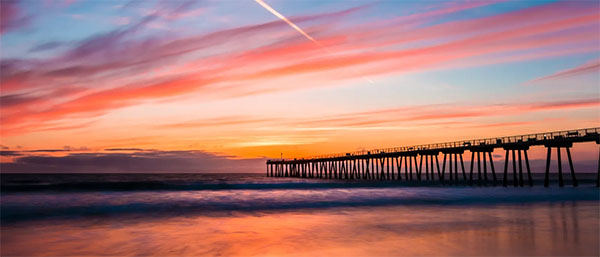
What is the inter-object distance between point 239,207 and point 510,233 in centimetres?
1443

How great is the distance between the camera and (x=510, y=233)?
13305mm

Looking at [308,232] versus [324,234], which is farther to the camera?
[308,232]

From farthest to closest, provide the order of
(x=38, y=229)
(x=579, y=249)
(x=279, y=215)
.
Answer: (x=279, y=215) → (x=38, y=229) → (x=579, y=249)

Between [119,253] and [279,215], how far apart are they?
9527 millimetres

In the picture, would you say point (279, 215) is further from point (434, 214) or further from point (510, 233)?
point (510, 233)

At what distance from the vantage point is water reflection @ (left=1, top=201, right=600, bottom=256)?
37.1 ft

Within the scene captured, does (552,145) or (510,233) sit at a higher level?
(552,145)

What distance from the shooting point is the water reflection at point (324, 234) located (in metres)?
11.3

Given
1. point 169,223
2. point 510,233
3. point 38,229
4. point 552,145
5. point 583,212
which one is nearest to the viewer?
point 510,233

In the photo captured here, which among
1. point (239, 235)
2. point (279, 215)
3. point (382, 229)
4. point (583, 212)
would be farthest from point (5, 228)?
point (583, 212)

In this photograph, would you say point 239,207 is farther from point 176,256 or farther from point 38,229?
point 176,256

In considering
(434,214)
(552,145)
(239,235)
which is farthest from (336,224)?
(552,145)

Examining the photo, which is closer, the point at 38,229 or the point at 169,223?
the point at 38,229

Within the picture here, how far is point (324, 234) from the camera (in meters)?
14.0
